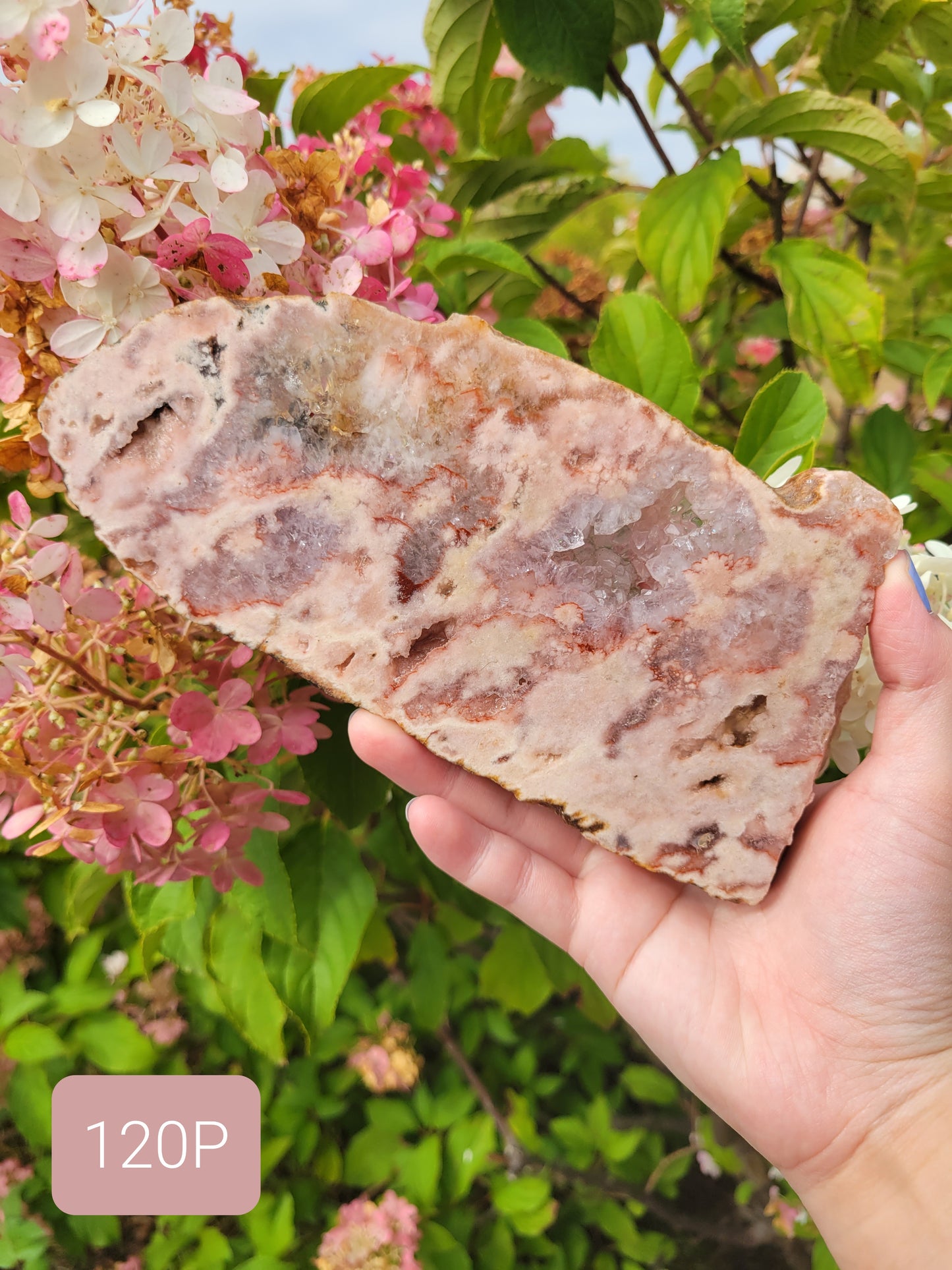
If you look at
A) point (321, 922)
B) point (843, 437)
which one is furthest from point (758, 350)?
point (321, 922)

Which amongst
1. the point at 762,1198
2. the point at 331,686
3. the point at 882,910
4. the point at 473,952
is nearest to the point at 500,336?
the point at 331,686

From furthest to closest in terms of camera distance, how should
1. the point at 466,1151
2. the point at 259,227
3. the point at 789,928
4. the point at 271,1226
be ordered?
the point at 466,1151 < the point at 271,1226 < the point at 789,928 < the point at 259,227

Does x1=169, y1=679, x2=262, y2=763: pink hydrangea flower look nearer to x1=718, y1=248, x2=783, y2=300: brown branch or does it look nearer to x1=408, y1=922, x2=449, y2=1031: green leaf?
x1=408, y1=922, x2=449, y2=1031: green leaf

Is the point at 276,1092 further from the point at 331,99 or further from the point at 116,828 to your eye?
the point at 331,99

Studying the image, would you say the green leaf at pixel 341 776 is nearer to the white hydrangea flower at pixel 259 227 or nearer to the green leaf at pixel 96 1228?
the white hydrangea flower at pixel 259 227

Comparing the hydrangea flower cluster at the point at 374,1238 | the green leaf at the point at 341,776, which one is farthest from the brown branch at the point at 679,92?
the hydrangea flower cluster at the point at 374,1238

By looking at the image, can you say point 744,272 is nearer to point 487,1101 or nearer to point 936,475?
point 936,475
